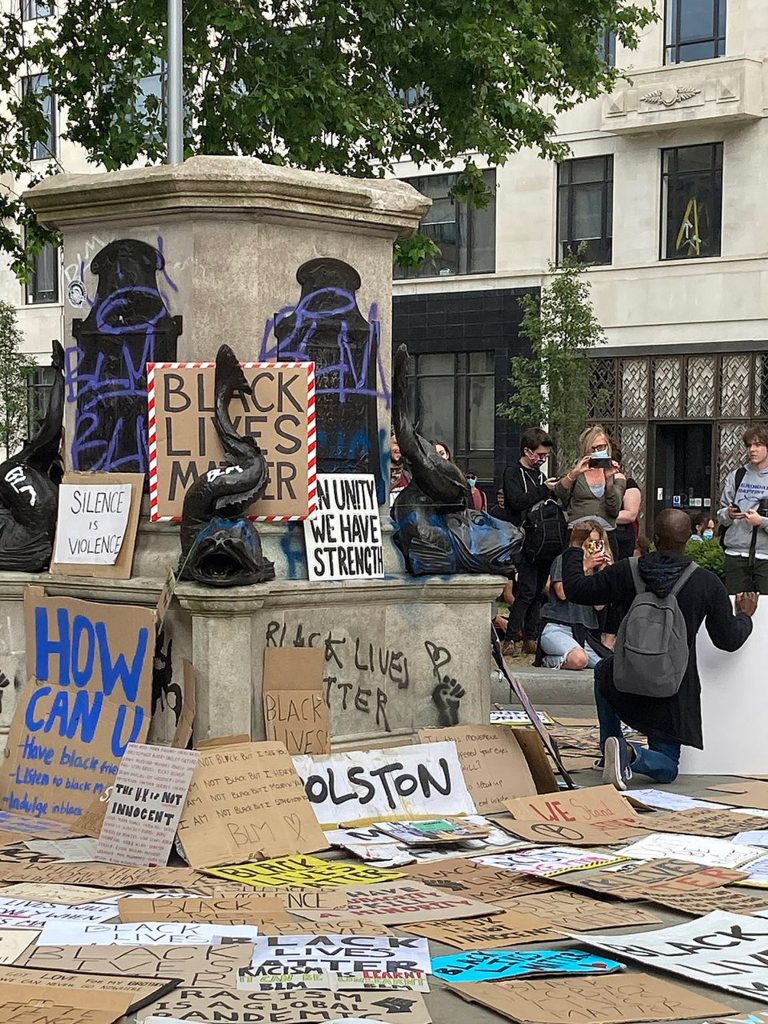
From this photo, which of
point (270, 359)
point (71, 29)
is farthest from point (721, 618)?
point (71, 29)

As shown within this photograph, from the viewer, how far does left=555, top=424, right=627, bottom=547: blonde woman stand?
11891mm

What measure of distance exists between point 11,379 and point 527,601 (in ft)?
83.8

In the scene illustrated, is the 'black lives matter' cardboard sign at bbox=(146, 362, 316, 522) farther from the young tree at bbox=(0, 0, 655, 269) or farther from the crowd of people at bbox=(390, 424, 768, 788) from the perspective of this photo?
the young tree at bbox=(0, 0, 655, 269)

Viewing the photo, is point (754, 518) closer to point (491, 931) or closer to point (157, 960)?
point (491, 931)

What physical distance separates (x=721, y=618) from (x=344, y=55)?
9.54m

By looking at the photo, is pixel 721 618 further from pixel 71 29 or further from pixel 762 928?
pixel 71 29

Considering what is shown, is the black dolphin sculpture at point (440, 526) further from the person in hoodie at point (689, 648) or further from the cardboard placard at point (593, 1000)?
the cardboard placard at point (593, 1000)

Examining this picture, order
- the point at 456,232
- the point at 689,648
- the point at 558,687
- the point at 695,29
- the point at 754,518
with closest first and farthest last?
the point at 689,648 < the point at 558,687 < the point at 754,518 < the point at 695,29 < the point at 456,232

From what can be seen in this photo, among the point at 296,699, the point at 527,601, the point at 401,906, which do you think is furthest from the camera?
the point at 527,601

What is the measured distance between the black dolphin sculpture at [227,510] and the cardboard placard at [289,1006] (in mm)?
2669

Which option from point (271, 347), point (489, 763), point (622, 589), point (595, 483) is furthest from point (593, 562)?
point (271, 347)

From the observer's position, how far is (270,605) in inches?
302

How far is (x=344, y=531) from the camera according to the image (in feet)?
26.6

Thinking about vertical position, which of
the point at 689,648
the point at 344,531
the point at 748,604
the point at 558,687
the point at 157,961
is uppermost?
the point at 344,531
